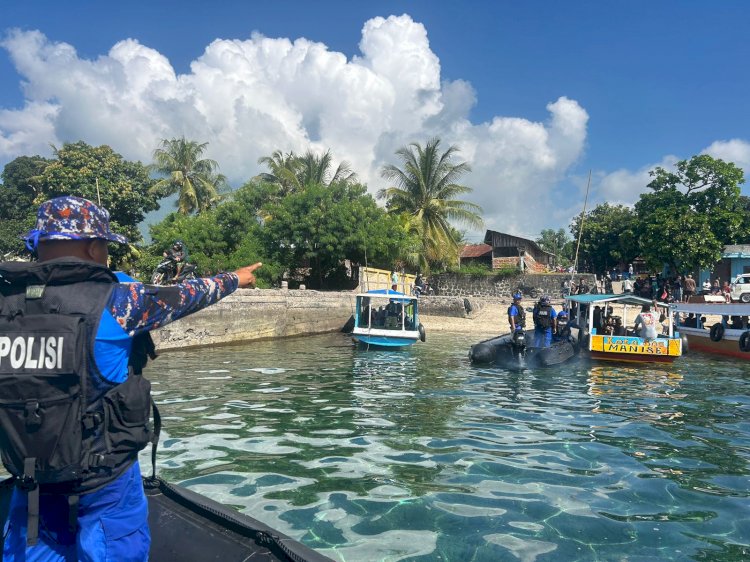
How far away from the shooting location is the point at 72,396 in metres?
1.99

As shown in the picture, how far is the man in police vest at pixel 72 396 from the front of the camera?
6.37 feet

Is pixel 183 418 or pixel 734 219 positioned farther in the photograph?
pixel 734 219

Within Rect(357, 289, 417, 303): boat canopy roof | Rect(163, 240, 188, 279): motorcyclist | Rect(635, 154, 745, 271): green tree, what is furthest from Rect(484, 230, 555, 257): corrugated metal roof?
Rect(163, 240, 188, 279): motorcyclist

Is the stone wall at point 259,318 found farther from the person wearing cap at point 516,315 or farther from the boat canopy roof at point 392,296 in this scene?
the person wearing cap at point 516,315

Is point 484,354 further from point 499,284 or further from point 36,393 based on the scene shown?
point 499,284

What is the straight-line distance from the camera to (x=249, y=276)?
2809mm

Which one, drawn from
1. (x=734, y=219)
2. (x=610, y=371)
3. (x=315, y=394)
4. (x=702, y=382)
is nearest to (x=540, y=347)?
(x=610, y=371)

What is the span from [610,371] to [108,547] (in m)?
13.8

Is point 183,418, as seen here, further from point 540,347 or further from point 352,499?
point 540,347

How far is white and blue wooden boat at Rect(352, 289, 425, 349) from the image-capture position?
17.8 m

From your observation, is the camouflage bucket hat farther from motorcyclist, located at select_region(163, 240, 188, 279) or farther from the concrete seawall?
the concrete seawall

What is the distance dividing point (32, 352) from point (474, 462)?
541cm

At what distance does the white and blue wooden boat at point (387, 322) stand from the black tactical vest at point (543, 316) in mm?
4092

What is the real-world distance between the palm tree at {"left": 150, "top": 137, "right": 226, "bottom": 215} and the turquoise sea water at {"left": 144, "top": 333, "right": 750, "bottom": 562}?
24389 millimetres
